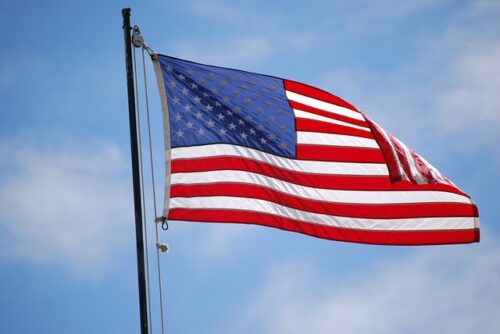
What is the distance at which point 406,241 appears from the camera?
16359mm

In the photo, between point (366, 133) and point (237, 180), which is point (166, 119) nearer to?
point (237, 180)

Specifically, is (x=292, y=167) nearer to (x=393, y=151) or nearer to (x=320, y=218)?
(x=320, y=218)

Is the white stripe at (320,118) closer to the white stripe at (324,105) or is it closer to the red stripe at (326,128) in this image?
the red stripe at (326,128)

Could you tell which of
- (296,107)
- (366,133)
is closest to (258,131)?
(296,107)

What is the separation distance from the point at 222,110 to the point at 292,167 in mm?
1730

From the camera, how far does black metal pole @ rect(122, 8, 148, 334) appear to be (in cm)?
1290

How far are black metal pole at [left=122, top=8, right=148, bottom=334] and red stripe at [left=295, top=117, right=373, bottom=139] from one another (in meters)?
3.71

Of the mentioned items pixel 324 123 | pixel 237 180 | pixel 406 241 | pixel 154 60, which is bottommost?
pixel 406 241

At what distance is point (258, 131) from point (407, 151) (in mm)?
2978

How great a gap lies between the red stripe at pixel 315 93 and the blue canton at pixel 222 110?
2.34ft

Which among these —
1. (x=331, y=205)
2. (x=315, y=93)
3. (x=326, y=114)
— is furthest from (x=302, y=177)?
(x=315, y=93)

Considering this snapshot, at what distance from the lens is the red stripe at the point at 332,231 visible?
14922 millimetres

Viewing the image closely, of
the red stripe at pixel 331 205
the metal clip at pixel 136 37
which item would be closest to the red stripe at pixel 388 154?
the red stripe at pixel 331 205

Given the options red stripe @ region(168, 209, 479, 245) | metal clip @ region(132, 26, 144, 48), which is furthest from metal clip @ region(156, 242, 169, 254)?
metal clip @ region(132, 26, 144, 48)
